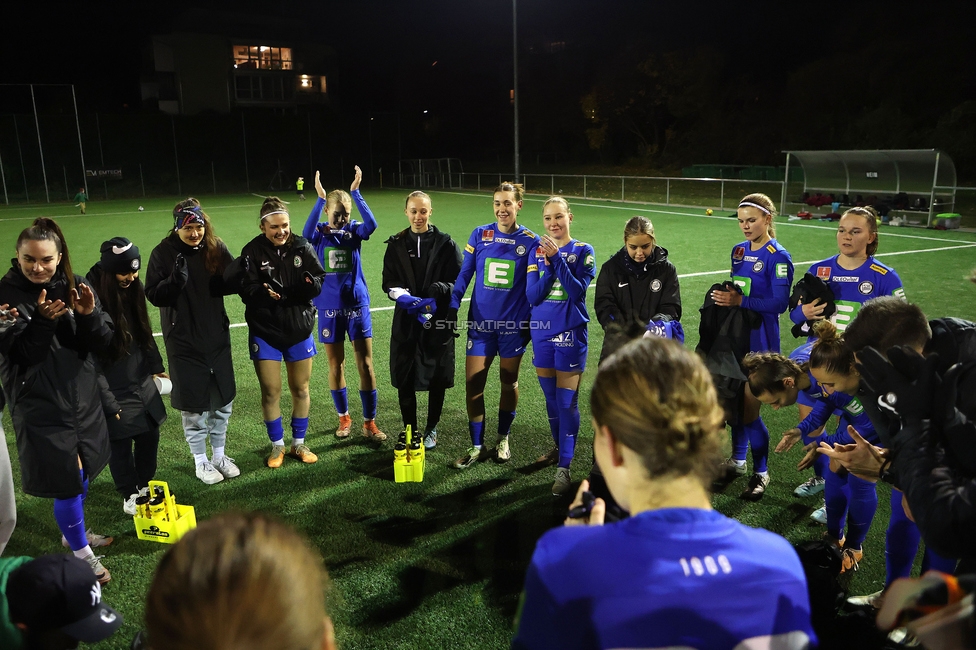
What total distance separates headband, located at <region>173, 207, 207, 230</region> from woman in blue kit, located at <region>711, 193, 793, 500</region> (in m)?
3.71

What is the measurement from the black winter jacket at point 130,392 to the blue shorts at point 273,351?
0.87 m

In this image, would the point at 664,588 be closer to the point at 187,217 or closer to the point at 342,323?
the point at 187,217

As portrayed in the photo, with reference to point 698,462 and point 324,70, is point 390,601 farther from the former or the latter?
point 324,70

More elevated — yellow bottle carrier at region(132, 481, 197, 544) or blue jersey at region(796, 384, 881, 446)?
blue jersey at region(796, 384, 881, 446)

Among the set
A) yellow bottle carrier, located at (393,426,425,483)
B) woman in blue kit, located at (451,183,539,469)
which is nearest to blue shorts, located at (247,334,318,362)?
yellow bottle carrier, located at (393,426,425,483)

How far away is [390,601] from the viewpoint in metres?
3.60

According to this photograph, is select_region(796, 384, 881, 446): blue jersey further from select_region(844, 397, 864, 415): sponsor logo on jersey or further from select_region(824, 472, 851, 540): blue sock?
select_region(824, 472, 851, 540): blue sock

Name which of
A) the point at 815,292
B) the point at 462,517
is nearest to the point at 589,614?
the point at 462,517

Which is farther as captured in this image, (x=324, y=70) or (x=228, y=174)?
(x=324, y=70)

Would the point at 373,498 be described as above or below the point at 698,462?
below

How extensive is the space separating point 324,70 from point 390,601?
6207cm

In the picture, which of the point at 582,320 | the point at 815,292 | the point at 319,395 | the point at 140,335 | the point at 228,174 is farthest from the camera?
the point at 228,174

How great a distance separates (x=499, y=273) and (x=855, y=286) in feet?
8.26

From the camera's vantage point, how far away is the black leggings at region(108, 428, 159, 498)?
4.29 metres
